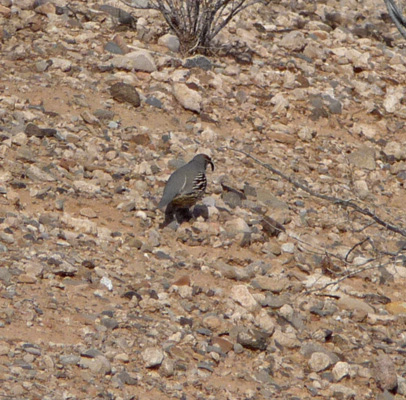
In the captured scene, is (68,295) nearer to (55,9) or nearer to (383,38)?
(55,9)

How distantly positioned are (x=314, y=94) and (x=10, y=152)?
3541 millimetres

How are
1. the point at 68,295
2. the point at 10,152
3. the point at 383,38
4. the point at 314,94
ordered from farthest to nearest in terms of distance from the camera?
the point at 383,38 → the point at 314,94 → the point at 10,152 → the point at 68,295

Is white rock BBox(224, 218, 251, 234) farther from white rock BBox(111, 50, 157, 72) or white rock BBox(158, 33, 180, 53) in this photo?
white rock BBox(158, 33, 180, 53)

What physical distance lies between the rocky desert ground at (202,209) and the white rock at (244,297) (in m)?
0.01

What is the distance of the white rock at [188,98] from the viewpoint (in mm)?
8258

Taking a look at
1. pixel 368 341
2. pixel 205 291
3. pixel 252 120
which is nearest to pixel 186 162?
pixel 252 120

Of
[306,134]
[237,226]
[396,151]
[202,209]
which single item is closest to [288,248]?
[237,226]

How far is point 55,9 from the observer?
29.6 ft

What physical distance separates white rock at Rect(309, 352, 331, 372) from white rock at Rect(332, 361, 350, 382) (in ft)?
0.19

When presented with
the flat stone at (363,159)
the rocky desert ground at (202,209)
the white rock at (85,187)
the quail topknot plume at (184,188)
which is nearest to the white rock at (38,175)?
the rocky desert ground at (202,209)

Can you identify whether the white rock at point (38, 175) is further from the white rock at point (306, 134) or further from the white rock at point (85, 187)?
the white rock at point (306, 134)

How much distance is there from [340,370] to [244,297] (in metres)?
0.81

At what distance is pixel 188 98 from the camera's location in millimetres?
8250

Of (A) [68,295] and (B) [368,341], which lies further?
(B) [368,341]
